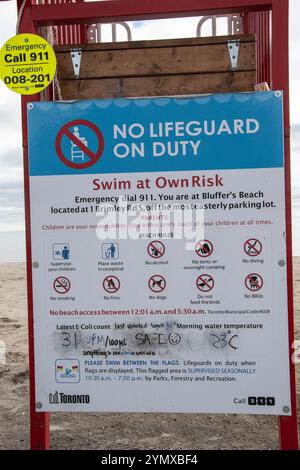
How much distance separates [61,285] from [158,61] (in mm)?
1780

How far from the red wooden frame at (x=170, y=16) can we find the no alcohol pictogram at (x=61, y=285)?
7.3 inches

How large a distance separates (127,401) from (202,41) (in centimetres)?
262

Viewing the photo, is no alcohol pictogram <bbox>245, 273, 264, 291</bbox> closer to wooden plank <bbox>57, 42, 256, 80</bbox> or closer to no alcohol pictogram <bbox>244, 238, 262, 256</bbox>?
no alcohol pictogram <bbox>244, 238, 262, 256</bbox>

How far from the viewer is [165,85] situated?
11.3 feet

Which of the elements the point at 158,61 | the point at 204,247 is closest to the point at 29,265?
the point at 204,247

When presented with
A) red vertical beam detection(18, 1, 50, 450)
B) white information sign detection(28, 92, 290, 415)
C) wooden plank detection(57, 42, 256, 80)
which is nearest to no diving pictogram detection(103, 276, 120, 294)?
white information sign detection(28, 92, 290, 415)

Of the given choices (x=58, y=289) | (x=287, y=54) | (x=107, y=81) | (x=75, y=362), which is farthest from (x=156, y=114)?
(x=75, y=362)

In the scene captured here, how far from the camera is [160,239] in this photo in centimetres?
308

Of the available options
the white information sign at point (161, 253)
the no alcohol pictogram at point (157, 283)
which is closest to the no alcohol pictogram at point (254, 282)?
the white information sign at point (161, 253)

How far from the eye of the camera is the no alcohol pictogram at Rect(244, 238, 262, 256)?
3033mm

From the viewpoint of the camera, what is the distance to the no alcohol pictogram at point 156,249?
121 inches

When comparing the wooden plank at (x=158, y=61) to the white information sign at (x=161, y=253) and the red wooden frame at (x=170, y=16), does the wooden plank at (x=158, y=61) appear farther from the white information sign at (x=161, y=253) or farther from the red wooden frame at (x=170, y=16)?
the white information sign at (x=161, y=253)

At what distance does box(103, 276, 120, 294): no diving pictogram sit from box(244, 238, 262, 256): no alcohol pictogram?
88 cm

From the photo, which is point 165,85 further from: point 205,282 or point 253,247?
point 205,282
